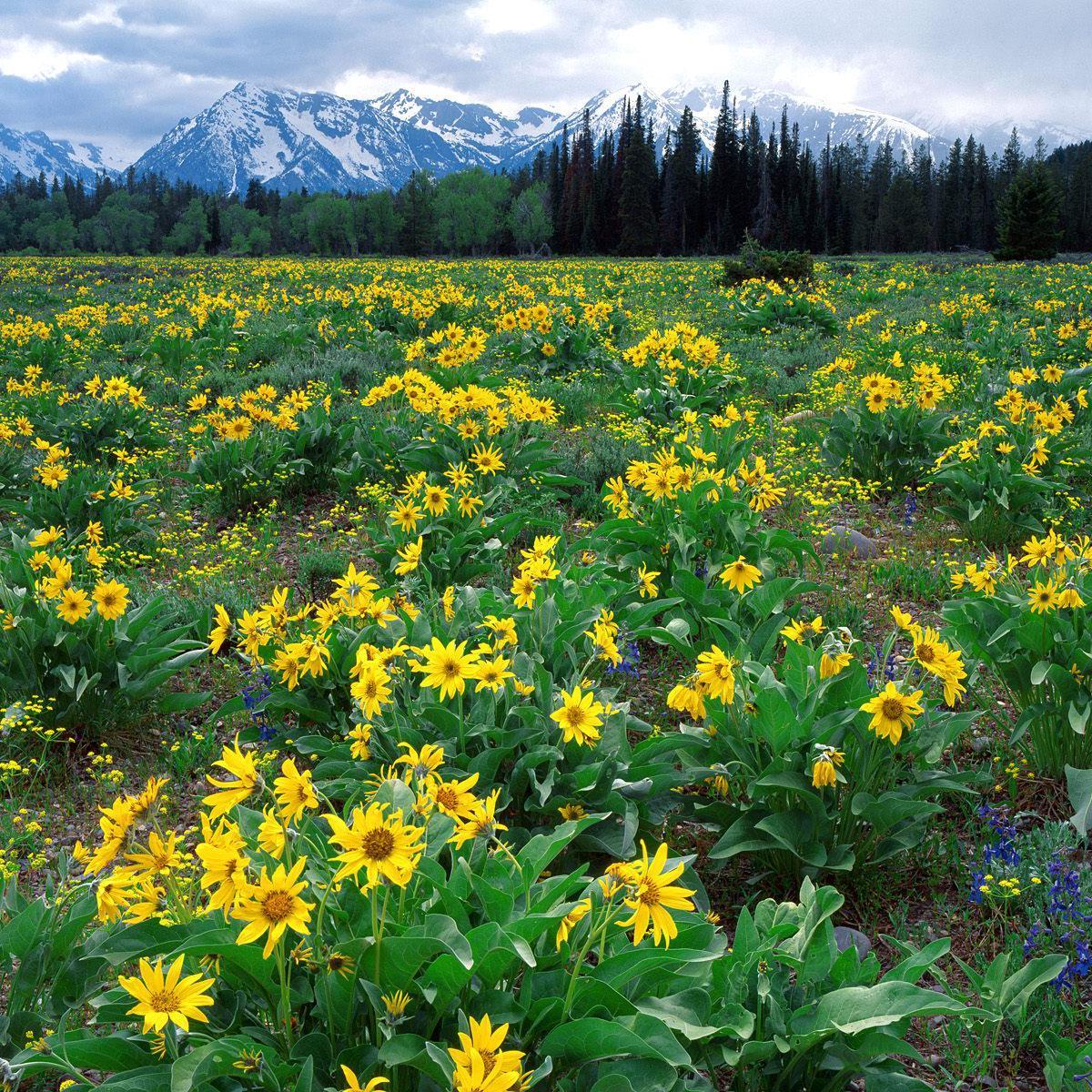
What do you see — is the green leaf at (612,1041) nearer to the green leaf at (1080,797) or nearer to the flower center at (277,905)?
the flower center at (277,905)

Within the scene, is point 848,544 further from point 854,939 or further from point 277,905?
point 277,905

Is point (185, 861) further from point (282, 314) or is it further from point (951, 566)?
point (282, 314)

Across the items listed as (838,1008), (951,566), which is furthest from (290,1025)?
(951,566)

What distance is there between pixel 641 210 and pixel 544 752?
69.3 m

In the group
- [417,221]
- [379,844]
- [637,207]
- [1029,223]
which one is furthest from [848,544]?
[417,221]

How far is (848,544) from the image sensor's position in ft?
18.8

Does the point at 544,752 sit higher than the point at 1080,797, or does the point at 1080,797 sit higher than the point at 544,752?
the point at 544,752

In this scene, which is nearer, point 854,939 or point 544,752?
point 854,939

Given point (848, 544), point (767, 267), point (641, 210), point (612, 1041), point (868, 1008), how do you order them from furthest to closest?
point (641, 210), point (767, 267), point (848, 544), point (868, 1008), point (612, 1041)

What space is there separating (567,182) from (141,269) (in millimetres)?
56988

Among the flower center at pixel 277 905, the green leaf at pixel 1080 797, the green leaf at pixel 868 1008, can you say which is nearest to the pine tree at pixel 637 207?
the green leaf at pixel 1080 797

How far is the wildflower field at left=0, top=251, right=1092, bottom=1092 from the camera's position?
5.93 feet

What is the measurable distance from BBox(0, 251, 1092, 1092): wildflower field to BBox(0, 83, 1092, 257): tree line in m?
58.8

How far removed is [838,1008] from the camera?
192 centimetres
